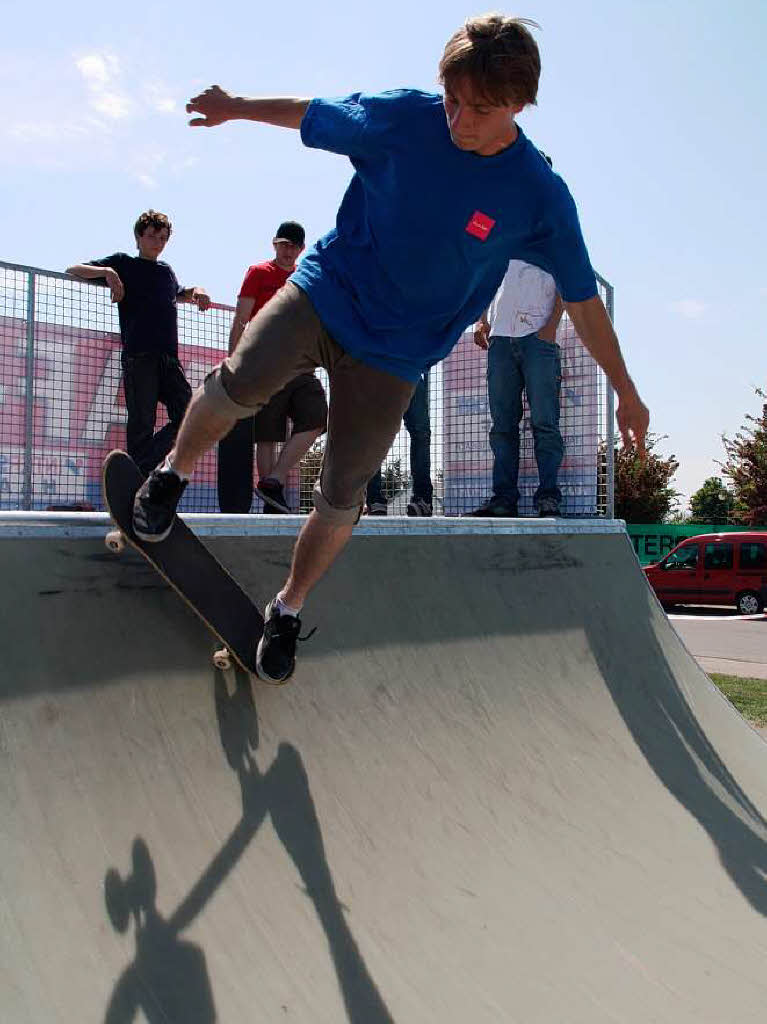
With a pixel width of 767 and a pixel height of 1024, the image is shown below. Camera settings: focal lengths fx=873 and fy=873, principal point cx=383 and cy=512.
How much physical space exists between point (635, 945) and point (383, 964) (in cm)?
82

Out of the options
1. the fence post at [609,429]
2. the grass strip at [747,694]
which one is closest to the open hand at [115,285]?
the fence post at [609,429]

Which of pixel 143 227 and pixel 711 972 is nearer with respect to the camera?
pixel 711 972

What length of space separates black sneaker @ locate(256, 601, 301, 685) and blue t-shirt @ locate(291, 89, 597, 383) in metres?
0.82

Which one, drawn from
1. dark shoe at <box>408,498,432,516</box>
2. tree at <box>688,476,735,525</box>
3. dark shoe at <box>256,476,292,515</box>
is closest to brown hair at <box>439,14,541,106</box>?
dark shoe at <box>256,476,292,515</box>

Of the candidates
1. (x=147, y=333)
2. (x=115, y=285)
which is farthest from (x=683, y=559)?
(x=115, y=285)

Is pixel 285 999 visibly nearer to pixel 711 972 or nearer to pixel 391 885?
pixel 391 885

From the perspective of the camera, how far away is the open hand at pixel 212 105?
8.67 ft

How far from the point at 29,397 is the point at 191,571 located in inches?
159

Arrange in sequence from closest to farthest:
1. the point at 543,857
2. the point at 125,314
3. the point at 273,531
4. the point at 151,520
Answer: the point at 151,520
the point at 543,857
the point at 273,531
the point at 125,314

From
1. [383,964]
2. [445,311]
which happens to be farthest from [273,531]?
[383,964]

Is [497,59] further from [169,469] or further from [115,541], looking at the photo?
[115,541]

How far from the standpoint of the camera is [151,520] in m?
2.49

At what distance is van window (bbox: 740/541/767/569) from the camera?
781 inches

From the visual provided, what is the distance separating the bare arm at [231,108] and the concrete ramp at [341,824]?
1277mm
